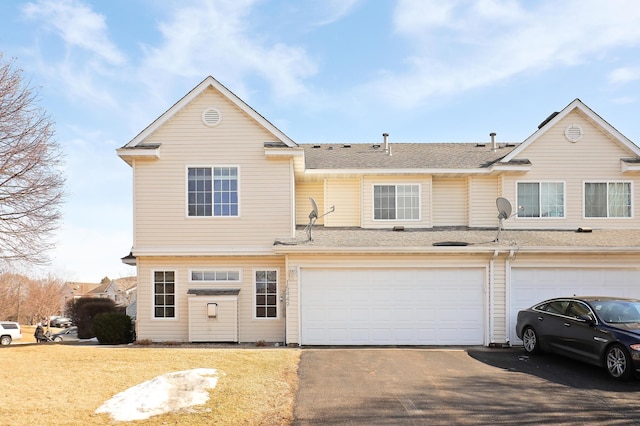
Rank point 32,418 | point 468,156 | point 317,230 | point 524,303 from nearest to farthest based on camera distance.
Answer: point 32,418
point 524,303
point 317,230
point 468,156

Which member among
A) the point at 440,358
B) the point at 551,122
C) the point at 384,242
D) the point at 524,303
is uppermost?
the point at 551,122

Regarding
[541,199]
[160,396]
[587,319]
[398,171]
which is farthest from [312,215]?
[541,199]

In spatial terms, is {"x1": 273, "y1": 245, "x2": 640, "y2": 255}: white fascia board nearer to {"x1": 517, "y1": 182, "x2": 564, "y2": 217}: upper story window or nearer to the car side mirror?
{"x1": 517, "y1": 182, "x2": 564, "y2": 217}: upper story window

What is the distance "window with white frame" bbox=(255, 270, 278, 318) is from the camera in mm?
15664

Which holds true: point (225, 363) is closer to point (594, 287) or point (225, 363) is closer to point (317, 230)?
point (317, 230)

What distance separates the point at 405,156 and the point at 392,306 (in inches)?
252

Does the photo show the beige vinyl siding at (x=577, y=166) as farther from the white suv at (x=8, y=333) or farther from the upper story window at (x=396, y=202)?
the white suv at (x=8, y=333)

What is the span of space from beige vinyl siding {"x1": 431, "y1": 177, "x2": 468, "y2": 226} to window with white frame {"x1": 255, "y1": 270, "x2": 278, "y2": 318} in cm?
608

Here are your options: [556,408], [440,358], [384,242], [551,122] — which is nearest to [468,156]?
[551,122]

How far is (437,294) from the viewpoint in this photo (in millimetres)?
14891

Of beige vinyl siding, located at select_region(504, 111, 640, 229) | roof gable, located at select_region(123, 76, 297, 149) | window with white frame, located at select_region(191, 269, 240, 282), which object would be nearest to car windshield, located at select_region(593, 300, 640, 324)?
beige vinyl siding, located at select_region(504, 111, 640, 229)

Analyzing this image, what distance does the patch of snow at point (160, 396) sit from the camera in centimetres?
766

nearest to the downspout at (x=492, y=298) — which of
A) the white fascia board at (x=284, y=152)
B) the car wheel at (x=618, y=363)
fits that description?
the car wheel at (x=618, y=363)

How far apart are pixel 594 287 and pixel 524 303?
83.3 inches
